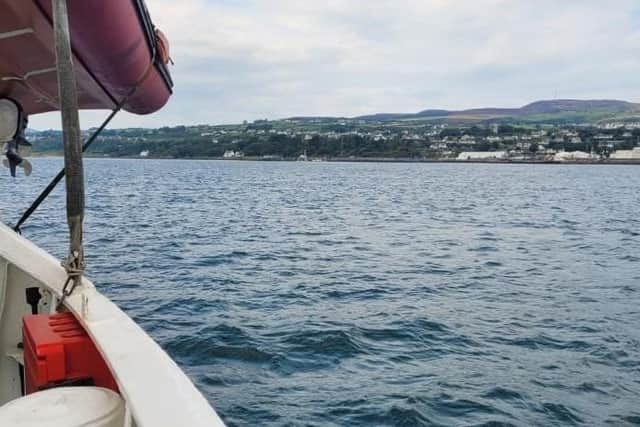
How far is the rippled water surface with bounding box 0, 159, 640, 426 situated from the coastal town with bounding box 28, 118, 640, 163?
11776cm

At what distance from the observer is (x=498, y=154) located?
143 m

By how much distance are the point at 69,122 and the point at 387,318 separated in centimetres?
715

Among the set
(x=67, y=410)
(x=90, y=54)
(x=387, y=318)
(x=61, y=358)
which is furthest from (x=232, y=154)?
(x=67, y=410)

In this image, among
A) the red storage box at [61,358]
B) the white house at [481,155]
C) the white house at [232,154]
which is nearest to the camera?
the red storage box at [61,358]

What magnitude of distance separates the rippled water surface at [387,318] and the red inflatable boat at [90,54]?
10.3ft

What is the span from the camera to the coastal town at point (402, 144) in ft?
437

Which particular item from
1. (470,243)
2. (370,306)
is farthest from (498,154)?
(370,306)

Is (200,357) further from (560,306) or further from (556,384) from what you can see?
(560,306)

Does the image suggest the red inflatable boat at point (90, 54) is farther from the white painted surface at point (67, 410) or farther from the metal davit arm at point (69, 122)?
the white painted surface at point (67, 410)

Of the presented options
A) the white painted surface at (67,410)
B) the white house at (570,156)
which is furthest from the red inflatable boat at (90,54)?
the white house at (570,156)

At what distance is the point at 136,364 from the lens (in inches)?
84.2

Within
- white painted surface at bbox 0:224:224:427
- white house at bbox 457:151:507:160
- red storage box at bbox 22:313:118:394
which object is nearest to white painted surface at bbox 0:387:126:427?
white painted surface at bbox 0:224:224:427

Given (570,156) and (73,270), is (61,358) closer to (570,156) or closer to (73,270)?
(73,270)

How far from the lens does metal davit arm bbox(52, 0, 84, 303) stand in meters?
2.51
